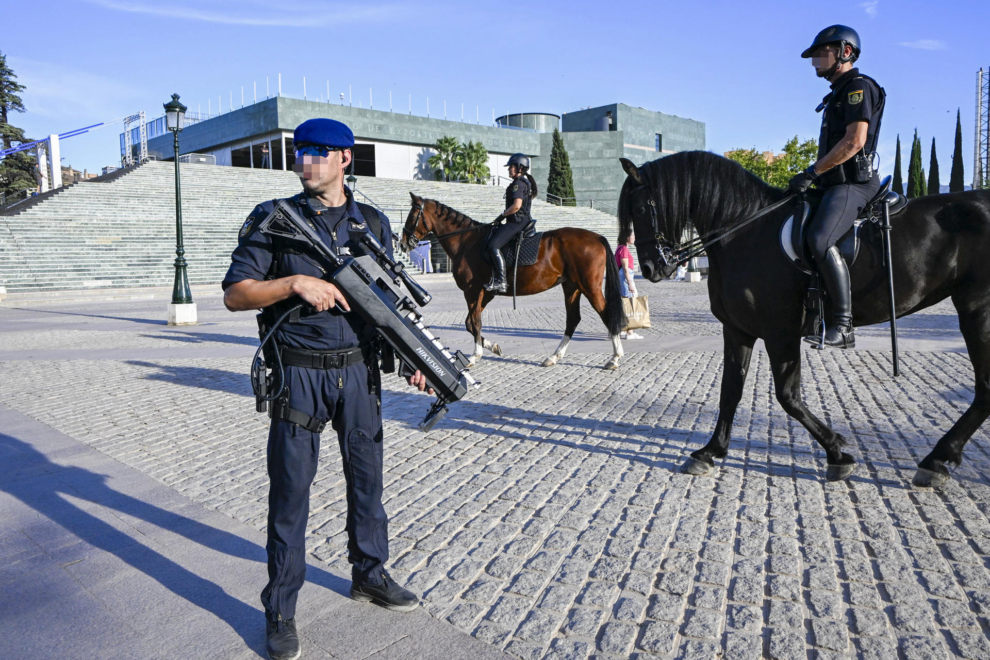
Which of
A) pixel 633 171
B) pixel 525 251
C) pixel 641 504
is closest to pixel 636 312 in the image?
pixel 525 251

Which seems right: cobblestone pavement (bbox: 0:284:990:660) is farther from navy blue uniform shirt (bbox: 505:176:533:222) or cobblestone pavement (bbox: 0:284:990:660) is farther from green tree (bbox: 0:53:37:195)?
green tree (bbox: 0:53:37:195)

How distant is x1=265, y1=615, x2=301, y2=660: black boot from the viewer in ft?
8.78

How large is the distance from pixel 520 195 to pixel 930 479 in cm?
610

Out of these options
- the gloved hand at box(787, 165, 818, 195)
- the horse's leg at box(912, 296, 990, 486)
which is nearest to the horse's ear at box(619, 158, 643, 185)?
the gloved hand at box(787, 165, 818, 195)

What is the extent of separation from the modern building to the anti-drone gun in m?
49.3

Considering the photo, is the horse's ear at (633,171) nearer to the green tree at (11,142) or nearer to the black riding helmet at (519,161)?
the black riding helmet at (519,161)

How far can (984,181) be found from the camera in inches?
1943

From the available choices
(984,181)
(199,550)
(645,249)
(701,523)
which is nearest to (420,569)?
(199,550)

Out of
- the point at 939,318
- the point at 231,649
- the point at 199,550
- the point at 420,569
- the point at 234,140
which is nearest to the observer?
the point at 231,649

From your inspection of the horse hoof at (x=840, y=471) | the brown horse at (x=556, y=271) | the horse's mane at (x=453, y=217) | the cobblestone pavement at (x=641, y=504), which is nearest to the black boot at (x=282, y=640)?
the cobblestone pavement at (x=641, y=504)

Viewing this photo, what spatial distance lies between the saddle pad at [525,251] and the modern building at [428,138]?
140 ft

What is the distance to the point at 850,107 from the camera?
171 inches

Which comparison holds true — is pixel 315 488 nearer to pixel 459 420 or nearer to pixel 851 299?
pixel 459 420

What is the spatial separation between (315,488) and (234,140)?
201 ft
